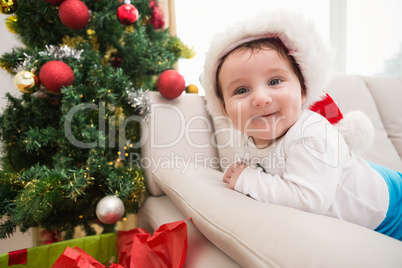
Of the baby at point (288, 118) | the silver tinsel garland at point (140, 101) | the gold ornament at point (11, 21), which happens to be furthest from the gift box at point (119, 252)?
the gold ornament at point (11, 21)

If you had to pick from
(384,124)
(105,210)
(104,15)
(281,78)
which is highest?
(104,15)

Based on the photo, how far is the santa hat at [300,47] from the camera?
67 cm

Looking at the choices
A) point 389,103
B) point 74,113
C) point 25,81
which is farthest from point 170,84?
point 389,103

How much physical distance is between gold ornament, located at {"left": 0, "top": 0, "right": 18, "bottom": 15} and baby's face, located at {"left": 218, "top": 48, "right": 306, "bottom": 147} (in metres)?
0.85

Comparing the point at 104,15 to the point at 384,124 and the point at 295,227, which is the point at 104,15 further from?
the point at 384,124

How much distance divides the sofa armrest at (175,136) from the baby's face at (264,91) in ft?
1.27

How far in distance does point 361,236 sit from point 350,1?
219cm

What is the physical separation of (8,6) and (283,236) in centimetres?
118

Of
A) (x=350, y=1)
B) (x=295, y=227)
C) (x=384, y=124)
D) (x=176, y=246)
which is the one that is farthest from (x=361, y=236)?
(x=350, y=1)

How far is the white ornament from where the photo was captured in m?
0.92

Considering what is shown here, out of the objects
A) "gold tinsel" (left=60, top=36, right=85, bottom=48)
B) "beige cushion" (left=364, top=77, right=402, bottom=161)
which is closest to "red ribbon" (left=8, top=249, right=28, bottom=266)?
"gold tinsel" (left=60, top=36, right=85, bottom=48)

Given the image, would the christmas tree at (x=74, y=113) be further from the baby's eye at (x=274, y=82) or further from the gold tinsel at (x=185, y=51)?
the baby's eye at (x=274, y=82)

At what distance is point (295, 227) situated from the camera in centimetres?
40

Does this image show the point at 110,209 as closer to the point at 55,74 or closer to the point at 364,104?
the point at 55,74
